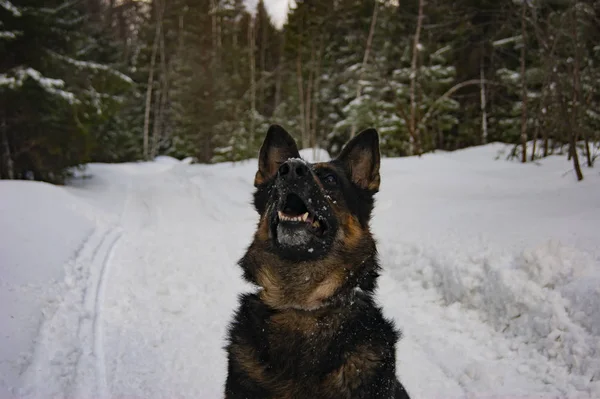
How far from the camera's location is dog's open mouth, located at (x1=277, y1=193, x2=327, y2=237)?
9.04 ft

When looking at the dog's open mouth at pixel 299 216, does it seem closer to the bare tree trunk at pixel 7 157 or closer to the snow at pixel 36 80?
the snow at pixel 36 80

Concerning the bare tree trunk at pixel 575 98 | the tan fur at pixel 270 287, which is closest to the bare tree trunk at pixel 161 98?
the bare tree trunk at pixel 575 98

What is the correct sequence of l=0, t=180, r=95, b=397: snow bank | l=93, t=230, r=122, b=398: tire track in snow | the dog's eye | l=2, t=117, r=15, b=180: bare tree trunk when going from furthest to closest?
l=2, t=117, r=15, b=180: bare tree trunk → l=0, t=180, r=95, b=397: snow bank → l=93, t=230, r=122, b=398: tire track in snow → the dog's eye

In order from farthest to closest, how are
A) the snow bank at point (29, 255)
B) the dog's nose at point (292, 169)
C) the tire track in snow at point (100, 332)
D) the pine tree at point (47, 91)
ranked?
the pine tree at point (47, 91), the snow bank at point (29, 255), the tire track in snow at point (100, 332), the dog's nose at point (292, 169)

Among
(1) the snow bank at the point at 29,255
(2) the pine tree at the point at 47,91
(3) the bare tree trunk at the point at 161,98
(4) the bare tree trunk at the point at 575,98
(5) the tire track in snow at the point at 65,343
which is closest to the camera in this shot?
(5) the tire track in snow at the point at 65,343

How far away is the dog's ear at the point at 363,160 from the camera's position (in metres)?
3.17

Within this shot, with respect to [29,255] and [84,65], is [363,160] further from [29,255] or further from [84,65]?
[84,65]

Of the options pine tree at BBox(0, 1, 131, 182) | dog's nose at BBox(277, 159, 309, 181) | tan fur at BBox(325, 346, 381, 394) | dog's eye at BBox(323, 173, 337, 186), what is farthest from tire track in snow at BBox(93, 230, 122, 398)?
pine tree at BBox(0, 1, 131, 182)

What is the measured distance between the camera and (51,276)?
5.46 metres

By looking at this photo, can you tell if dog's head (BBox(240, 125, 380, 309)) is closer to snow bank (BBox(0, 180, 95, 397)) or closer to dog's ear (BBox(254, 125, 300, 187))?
dog's ear (BBox(254, 125, 300, 187))

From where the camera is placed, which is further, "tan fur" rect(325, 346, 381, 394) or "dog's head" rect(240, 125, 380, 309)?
"dog's head" rect(240, 125, 380, 309)

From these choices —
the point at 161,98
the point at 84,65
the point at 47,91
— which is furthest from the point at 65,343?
the point at 161,98

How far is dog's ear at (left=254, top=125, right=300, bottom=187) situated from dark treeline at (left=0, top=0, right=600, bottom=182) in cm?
680

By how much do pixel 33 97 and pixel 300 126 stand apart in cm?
1789
